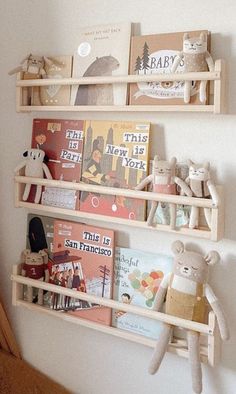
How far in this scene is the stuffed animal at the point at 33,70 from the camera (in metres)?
1.30

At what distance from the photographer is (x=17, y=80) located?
1.33 m

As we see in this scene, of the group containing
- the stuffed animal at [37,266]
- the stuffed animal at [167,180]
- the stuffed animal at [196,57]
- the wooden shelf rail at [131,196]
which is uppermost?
the stuffed animal at [196,57]

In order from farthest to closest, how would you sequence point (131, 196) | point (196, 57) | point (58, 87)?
point (58, 87), point (131, 196), point (196, 57)

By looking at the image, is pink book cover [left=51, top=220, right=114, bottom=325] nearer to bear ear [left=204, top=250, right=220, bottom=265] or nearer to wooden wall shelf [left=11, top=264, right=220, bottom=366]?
wooden wall shelf [left=11, top=264, right=220, bottom=366]

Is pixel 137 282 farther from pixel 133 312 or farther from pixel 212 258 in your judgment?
pixel 212 258

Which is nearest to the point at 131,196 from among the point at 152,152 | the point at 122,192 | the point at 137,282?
the point at 122,192

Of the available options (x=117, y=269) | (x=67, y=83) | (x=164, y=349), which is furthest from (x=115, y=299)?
(x=67, y=83)

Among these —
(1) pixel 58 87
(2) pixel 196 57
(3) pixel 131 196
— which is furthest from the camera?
(1) pixel 58 87

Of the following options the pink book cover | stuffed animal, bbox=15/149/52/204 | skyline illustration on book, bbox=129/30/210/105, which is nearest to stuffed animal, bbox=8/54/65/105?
stuffed animal, bbox=15/149/52/204

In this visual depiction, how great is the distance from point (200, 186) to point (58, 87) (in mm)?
521

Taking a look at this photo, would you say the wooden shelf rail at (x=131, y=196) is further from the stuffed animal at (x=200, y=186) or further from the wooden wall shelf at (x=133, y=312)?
the wooden wall shelf at (x=133, y=312)

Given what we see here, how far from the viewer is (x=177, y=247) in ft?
3.69

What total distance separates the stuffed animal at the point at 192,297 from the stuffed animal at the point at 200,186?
9cm

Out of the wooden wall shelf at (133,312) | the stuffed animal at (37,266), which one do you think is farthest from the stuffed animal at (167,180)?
the stuffed animal at (37,266)
